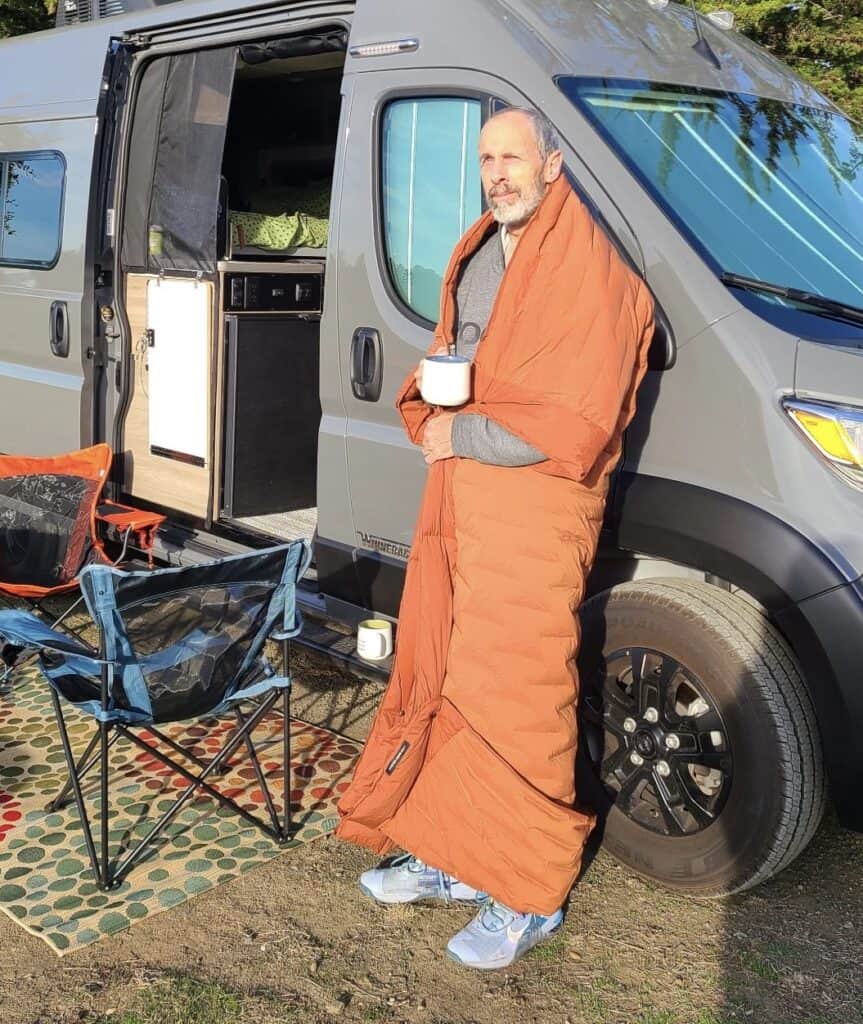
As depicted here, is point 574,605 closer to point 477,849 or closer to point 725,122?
point 477,849

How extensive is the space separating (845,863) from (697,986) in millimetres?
825

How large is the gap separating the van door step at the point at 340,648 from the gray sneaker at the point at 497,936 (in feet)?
2.98

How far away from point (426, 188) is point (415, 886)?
2062 mm

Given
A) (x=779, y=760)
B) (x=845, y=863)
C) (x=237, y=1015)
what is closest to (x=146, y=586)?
(x=237, y=1015)

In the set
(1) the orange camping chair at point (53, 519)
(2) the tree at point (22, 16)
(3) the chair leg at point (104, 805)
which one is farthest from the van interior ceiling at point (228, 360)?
(2) the tree at point (22, 16)

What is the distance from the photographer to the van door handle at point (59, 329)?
5020 millimetres

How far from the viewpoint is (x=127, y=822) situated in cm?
337

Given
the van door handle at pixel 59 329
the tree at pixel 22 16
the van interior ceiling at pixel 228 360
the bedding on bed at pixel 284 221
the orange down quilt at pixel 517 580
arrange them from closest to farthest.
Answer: the orange down quilt at pixel 517 580 → the van interior ceiling at pixel 228 360 → the van door handle at pixel 59 329 → the bedding on bed at pixel 284 221 → the tree at pixel 22 16

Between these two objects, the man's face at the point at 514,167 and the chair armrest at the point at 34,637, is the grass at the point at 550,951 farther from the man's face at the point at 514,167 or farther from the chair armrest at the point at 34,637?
the man's face at the point at 514,167

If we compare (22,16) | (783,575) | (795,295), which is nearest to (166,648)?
(783,575)

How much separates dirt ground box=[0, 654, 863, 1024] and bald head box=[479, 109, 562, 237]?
5.96 feet

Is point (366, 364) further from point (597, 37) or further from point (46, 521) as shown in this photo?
point (46, 521)

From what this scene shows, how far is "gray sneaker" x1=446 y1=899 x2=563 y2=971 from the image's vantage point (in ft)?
9.15

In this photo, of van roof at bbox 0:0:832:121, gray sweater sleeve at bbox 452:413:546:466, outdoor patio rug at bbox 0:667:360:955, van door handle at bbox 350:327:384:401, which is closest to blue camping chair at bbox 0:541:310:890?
outdoor patio rug at bbox 0:667:360:955
